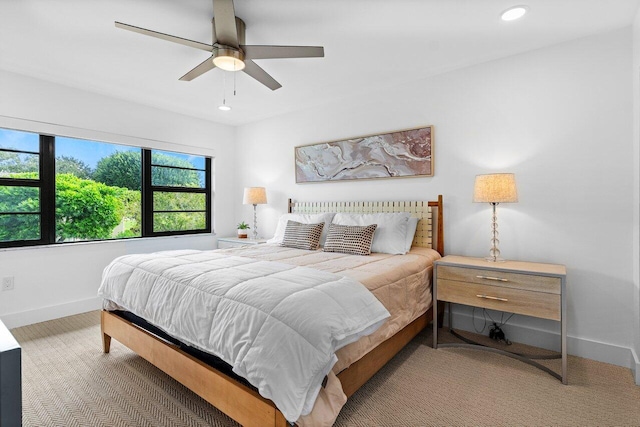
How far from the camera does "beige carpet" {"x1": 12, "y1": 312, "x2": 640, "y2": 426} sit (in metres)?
1.77

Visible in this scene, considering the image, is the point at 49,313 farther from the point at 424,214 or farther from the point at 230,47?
the point at 424,214

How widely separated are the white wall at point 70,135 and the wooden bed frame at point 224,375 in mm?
1382

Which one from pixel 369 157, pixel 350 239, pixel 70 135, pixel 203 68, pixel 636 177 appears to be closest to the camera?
pixel 636 177

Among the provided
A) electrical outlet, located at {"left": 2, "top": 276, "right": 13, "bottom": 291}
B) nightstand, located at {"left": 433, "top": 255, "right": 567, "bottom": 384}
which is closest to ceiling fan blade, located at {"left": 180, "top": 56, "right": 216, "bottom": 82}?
nightstand, located at {"left": 433, "top": 255, "right": 567, "bottom": 384}

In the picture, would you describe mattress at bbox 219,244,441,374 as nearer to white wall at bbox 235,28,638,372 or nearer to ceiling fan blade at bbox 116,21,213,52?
white wall at bbox 235,28,638,372

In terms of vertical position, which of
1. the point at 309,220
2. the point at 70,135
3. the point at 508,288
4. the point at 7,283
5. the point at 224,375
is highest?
the point at 70,135

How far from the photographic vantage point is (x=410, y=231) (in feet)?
10.2

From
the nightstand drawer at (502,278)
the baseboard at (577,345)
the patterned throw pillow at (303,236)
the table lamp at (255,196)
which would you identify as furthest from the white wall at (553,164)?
the table lamp at (255,196)

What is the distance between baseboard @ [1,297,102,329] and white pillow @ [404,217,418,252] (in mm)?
3503

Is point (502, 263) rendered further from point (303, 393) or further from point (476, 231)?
point (303, 393)

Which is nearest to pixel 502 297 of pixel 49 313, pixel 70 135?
pixel 49 313

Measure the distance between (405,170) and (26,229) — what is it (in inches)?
157

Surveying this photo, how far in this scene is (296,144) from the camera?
439cm

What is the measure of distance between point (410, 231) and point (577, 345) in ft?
5.11
